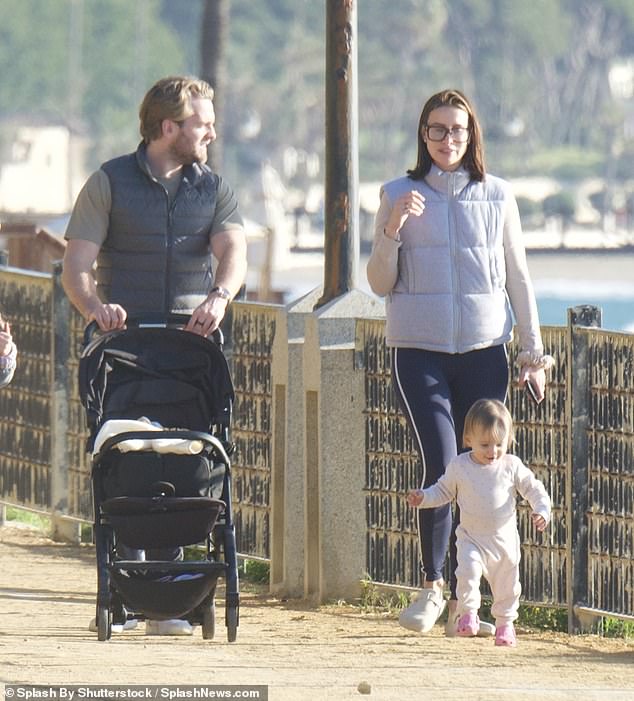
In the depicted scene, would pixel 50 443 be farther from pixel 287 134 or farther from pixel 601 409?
pixel 287 134

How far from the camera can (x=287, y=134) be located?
14800 centimetres

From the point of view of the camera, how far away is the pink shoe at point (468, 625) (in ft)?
26.4

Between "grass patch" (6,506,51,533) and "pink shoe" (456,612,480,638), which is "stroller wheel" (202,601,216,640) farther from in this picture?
"grass patch" (6,506,51,533)

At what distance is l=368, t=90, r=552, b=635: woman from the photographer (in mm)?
8055

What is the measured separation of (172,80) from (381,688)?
2437 mm

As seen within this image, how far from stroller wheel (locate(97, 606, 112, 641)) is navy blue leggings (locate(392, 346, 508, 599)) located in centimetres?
125

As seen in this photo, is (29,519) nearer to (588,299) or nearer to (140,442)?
(140,442)

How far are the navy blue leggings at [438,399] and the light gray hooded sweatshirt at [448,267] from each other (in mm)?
76

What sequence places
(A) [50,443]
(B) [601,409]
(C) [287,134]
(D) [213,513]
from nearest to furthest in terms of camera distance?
(D) [213,513], (B) [601,409], (A) [50,443], (C) [287,134]

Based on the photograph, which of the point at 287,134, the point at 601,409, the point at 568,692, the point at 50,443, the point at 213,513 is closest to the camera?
the point at 568,692

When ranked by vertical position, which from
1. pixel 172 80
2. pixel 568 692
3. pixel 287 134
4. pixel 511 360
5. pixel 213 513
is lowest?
pixel 568 692

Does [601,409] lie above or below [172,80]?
below

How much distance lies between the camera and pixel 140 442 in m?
7.58

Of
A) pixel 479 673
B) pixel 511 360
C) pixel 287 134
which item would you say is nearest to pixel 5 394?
pixel 511 360
